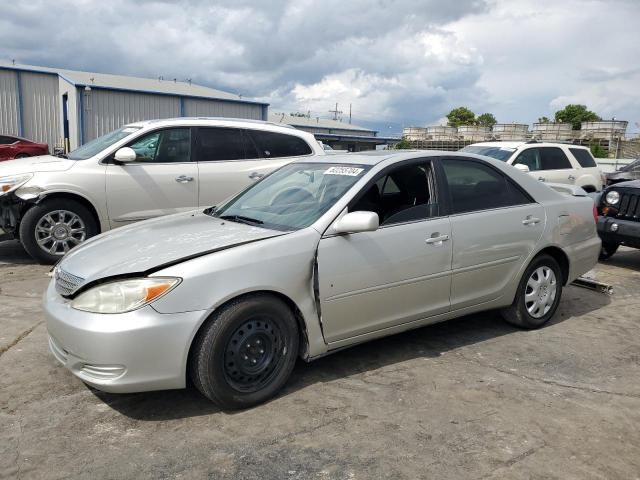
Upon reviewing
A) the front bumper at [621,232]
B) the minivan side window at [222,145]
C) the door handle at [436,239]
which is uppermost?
the minivan side window at [222,145]

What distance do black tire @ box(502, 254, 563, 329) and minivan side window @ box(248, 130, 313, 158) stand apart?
161 inches

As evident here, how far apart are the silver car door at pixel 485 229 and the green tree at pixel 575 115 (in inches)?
3274

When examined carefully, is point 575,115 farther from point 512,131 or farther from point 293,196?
point 293,196

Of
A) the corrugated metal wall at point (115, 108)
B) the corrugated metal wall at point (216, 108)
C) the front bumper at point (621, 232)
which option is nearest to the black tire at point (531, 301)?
the front bumper at point (621, 232)

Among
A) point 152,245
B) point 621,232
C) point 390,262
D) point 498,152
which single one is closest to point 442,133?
point 498,152

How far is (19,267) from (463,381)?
17.7 ft

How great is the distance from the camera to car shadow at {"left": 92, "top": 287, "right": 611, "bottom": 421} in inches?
134

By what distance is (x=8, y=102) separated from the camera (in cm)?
2752

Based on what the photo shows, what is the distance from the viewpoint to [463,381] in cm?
386

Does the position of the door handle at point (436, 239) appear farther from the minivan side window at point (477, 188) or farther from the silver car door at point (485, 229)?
the minivan side window at point (477, 188)

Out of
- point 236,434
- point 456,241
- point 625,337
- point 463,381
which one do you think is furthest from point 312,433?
point 625,337

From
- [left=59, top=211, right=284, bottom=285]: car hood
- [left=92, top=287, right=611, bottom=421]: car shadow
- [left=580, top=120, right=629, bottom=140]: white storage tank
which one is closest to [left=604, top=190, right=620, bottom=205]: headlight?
[left=92, top=287, right=611, bottom=421]: car shadow

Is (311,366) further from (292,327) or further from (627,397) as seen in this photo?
(627,397)

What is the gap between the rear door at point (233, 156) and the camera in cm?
739
